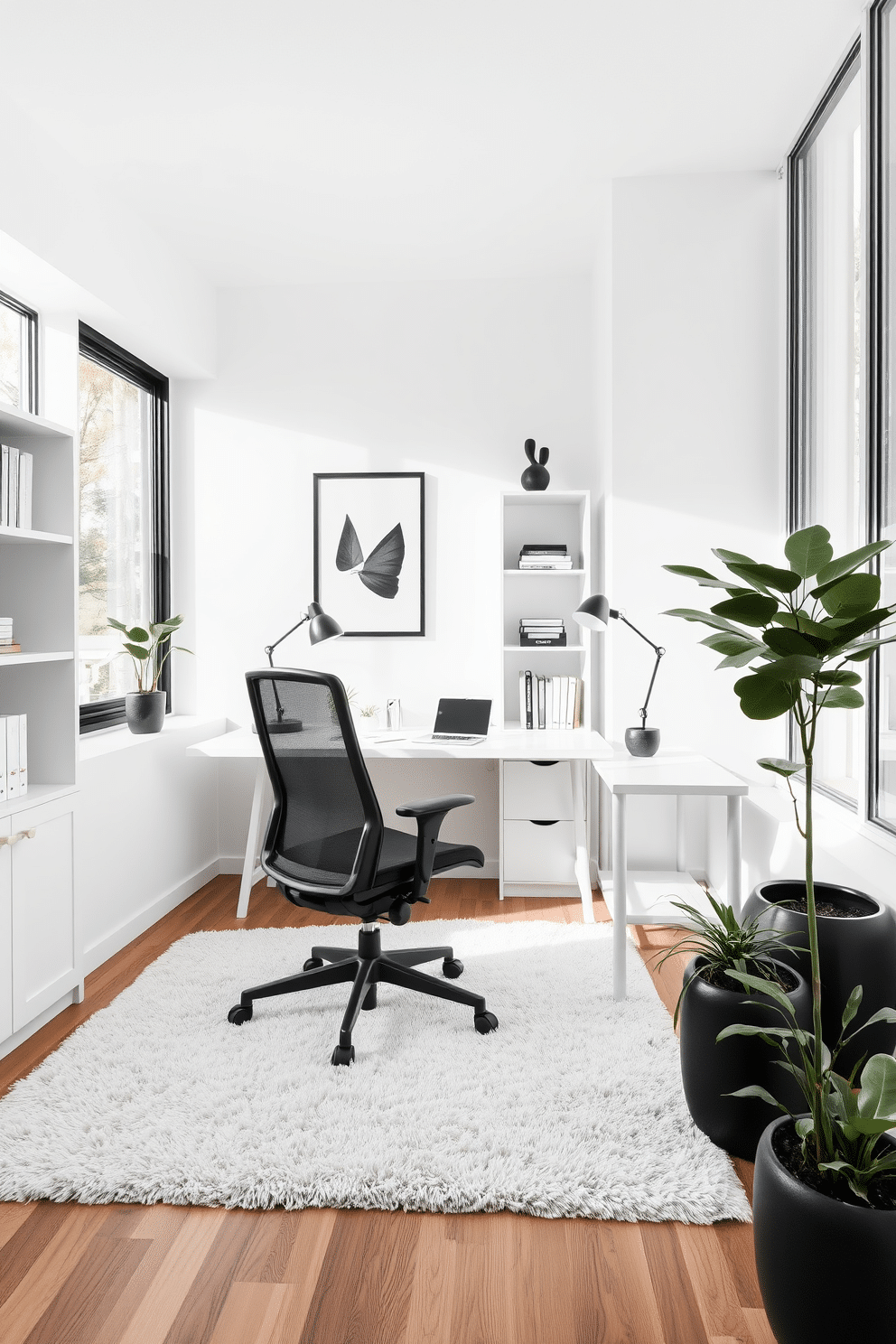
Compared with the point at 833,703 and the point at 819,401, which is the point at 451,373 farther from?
the point at 833,703

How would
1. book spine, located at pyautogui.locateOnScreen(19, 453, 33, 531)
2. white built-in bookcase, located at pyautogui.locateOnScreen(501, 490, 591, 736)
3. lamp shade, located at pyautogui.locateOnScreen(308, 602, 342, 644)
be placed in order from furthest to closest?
white built-in bookcase, located at pyautogui.locateOnScreen(501, 490, 591, 736) < lamp shade, located at pyautogui.locateOnScreen(308, 602, 342, 644) < book spine, located at pyautogui.locateOnScreen(19, 453, 33, 531)

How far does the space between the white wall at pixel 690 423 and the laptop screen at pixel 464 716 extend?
1.87 feet

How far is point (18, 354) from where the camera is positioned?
10.1ft

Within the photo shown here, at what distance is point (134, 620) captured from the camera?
398cm

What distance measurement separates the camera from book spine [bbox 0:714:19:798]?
2.44m

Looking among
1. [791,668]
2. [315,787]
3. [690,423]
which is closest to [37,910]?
[315,787]

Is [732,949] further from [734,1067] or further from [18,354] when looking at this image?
[18,354]

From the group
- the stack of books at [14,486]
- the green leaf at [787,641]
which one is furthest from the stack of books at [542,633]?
the green leaf at [787,641]

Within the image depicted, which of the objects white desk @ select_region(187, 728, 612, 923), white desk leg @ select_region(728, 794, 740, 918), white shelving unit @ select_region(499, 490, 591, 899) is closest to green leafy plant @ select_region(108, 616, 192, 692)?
white desk @ select_region(187, 728, 612, 923)

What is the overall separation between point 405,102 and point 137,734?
250 centimetres

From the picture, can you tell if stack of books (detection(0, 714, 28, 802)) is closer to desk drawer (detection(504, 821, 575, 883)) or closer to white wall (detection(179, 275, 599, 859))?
white wall (detection(179, 275, 599, 859))

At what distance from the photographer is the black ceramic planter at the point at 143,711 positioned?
3488 millimetres

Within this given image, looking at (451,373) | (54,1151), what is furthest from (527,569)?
(54,1151)

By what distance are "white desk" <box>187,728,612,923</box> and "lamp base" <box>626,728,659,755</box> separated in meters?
0.11
